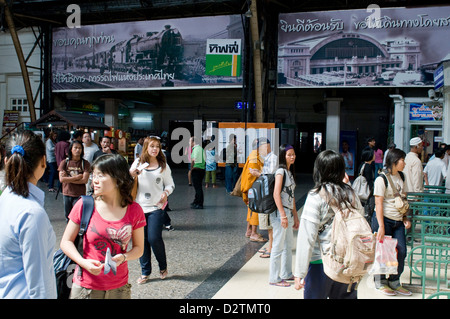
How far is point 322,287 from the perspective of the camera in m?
2.89

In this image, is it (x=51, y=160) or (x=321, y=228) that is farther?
(x=51, y=160)

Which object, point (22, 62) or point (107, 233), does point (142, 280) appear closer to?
point (107, 233)

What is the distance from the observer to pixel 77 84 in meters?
18.8

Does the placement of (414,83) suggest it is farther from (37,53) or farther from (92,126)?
(37,53)

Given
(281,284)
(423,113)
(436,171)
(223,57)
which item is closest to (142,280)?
(281,284)

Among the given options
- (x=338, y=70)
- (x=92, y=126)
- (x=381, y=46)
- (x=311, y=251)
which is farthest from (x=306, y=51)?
(x=311, y=251)

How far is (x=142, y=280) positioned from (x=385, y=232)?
2.64 m

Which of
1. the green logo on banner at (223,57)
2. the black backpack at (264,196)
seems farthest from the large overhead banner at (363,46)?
the black backpack at (264,196)

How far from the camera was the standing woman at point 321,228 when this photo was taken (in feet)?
9.22

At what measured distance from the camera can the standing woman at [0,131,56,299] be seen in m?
1.90

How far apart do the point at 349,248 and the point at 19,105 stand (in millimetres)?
20844

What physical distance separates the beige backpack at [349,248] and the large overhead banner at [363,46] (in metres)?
13.1

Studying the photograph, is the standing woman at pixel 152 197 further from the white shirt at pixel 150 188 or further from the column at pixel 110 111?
the column at pixel 110 111

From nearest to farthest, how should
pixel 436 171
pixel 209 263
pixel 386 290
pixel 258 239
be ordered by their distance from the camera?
pixel 386 290 → pixel 209 263 → pixel 258 239 → pixel 436 171
